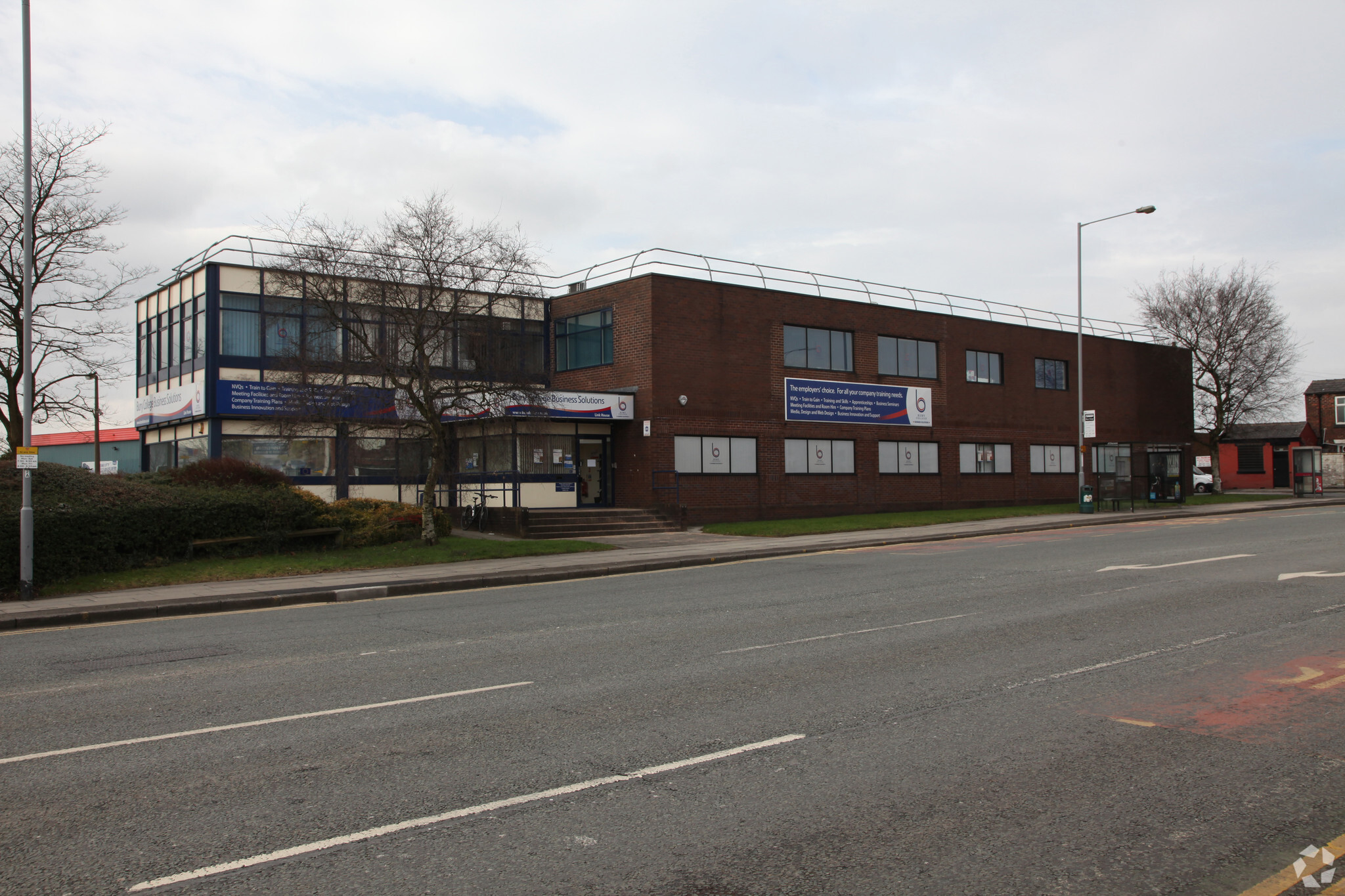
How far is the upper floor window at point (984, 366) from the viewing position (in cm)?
3766

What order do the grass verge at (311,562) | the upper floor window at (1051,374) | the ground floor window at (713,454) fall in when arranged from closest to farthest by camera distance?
the grass verge at (311,562), the ground floor window at (713,454), the upper floor window at (1051,374)

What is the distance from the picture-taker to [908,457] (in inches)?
1385

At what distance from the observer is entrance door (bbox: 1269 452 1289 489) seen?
61.4 meters

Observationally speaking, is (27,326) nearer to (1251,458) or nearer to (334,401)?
(334,401)

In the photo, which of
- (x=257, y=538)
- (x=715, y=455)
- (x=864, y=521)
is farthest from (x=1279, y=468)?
(x=257, y=538)

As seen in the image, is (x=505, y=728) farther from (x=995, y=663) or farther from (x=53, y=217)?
(x=53, y=217)

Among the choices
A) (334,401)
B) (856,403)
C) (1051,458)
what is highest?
(856,403)

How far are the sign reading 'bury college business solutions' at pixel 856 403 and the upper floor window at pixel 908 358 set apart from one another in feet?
2.22

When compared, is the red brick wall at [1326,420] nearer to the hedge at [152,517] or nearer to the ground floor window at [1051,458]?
the ground floor window at [1051,458]

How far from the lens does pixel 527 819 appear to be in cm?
490

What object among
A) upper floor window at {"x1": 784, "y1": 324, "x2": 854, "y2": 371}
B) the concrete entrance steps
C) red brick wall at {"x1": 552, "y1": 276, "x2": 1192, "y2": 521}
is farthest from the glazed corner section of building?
upper floor window at {"x1": 784, "y1": 324, "x2": 854, "y2": 371}

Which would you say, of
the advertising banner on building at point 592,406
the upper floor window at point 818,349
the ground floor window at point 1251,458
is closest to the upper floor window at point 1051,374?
the upper floor window at point 818,349

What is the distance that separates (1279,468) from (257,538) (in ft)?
208

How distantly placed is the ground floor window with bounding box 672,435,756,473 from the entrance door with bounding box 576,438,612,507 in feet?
8.14
